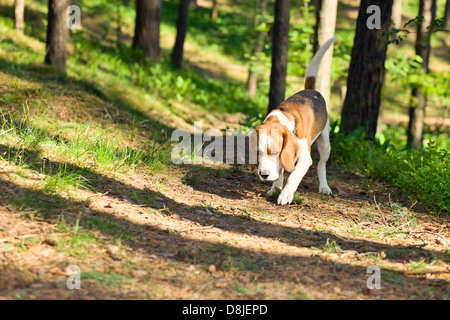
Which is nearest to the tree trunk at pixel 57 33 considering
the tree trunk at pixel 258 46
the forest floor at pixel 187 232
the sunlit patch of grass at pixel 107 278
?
the forest floor at pixel 187 232

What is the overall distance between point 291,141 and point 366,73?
149 inches

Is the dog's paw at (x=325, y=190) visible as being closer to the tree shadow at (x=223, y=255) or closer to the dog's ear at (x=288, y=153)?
the dog's ear at (x=288, y=153)

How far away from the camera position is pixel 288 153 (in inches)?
201

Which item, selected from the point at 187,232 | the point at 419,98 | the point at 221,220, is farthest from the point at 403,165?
the point at 419,98

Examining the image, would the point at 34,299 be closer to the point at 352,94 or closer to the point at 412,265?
the point at 412,265

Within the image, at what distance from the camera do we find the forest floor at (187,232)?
Result: 3.24m

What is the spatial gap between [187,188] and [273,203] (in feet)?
3.49

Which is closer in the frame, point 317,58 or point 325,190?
point 325,190

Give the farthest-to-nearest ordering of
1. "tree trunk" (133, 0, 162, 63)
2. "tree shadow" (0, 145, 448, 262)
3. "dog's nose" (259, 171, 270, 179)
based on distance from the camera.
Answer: "tree trunk" (133, 0, 162, 63) → "dog's nose" (259, 171, 270, 179) → "tree shadow" (0, 145, 448, 262)

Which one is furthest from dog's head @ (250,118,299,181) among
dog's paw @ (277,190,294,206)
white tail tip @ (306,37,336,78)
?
white tail tip @ (306,37,336,78)

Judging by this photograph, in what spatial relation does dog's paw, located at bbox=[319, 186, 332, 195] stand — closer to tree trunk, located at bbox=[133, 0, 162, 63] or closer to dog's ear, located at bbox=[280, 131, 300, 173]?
dog's ear, located at bbox=[280, 131, 300, 173]

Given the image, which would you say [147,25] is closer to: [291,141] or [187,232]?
[291,141]

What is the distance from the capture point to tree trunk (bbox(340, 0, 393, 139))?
319 inches

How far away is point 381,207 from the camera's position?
5566 millimetres
